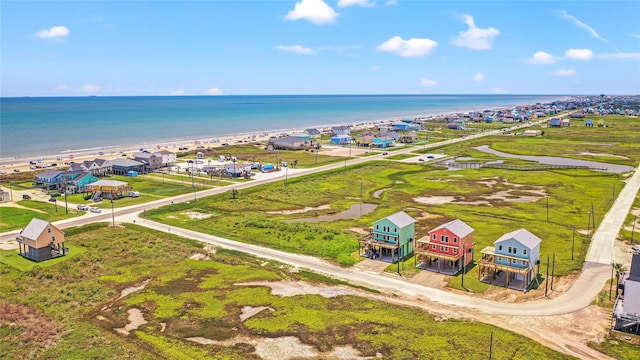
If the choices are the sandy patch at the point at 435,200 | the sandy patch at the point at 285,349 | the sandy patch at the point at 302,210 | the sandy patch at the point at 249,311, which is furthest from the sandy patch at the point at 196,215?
the sandy patch at the point at 285,349

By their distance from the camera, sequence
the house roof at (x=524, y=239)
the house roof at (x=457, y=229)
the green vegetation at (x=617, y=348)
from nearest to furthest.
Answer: the green vegetation at (x=617, y=348)
the house roof at (x=524, y=239)
the house roof at (x=457, y=229)

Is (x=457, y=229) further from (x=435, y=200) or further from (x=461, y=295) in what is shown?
(x=435, y=200)

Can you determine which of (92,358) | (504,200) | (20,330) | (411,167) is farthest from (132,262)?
(411,167)

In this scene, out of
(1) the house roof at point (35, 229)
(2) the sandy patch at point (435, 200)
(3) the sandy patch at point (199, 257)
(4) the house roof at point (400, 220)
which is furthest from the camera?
(2) the sandy patch at point (435, 200)

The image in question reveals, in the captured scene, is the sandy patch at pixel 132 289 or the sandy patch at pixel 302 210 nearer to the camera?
the sandy patch at pixel 132 289

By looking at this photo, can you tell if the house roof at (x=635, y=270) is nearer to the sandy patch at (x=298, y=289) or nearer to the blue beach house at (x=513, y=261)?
the blue beach house at (x=513, y=261)

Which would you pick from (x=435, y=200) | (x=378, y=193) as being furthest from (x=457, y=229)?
(x=378, y=193)
